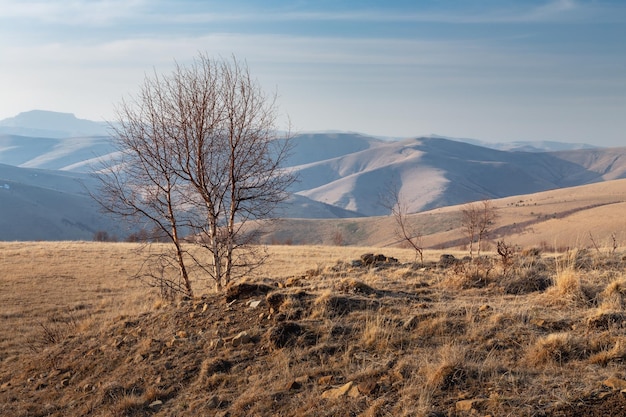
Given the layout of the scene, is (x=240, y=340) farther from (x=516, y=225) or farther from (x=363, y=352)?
(x=516, y=225)

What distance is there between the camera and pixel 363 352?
6438mm

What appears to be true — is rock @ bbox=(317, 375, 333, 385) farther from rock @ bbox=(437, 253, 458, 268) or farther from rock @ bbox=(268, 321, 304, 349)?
rock @ bbox=(437, 253, 458, 268)

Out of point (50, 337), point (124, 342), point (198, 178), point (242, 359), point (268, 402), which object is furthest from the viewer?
point (198, 178)

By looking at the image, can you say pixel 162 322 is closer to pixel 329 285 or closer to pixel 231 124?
pixel 329 285

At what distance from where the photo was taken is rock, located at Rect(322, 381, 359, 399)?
5406 millimetres

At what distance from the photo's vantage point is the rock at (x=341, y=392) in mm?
5406

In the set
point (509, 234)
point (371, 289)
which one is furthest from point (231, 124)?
point (509, 234)

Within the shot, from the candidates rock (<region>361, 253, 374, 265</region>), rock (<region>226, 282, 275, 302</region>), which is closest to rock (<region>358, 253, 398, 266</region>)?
rock (<region>361, 253, 374, 265</region>)

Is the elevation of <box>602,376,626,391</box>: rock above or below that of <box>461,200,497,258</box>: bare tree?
above

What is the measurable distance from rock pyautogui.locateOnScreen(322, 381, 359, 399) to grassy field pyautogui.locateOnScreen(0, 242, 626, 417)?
2 centimetres

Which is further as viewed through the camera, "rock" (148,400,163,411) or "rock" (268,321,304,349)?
"rock" (268,321,304,349)

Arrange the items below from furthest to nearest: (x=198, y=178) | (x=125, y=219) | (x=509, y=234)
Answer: (x=509, y=234) → (x=125, y=219) → (x=198, y=178)

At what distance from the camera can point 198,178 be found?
11758mm

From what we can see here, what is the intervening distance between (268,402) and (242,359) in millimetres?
1342
